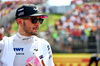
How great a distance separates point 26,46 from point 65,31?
24.4 ft

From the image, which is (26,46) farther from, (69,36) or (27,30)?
(69,36)

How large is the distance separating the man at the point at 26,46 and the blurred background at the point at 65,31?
17.0ft

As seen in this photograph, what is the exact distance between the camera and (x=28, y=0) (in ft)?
31.3

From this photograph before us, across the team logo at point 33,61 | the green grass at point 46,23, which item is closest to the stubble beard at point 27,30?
the team logo at point 33,61

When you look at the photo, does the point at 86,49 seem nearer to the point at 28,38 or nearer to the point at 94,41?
the point at 94,41

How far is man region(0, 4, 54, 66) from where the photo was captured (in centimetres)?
187

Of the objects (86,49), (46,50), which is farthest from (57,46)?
(46,50)

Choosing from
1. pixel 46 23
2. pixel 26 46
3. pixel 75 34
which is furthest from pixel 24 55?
pixel 46 23

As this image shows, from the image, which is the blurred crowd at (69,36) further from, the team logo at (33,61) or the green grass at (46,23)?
the team logo at (33,61)

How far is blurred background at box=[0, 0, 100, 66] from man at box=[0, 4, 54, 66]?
5173 mm

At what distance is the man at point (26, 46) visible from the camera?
1.87 m

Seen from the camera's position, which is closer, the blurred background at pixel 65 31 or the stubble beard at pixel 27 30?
the stubble beard at pixel 27 30

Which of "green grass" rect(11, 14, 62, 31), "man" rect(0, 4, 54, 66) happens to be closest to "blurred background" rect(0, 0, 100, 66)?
"green grass" rect(11, 14, 62, 31)

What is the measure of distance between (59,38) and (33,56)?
7.30m
